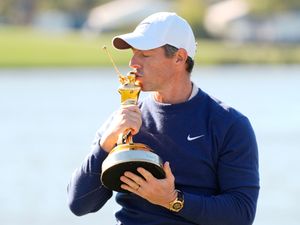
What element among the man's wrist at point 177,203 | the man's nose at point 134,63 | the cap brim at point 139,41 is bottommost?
the man's wrist at point 177,203

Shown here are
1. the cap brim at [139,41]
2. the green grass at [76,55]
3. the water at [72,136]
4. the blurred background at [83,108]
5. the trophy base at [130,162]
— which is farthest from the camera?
the green grass at [76,55]

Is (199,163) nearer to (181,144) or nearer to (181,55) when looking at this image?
(181,144)

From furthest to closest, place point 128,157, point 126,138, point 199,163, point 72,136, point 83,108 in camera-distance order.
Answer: point 83,108
point 72,136
point 199,163
point 126,138
point 128,157

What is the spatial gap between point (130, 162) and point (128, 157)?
0.09ft

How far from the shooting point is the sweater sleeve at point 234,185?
16.3 ft

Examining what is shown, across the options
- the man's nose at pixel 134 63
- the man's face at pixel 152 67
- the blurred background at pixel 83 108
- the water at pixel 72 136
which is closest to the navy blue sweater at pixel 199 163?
the man's face at pixel 152 67

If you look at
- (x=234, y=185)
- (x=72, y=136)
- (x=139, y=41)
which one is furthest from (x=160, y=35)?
(x=72, y=136)

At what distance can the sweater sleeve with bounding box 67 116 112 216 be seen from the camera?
505 cm

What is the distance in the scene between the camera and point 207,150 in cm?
506

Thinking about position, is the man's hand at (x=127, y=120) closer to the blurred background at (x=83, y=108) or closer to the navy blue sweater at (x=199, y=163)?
the navy blue sweater at (x=199, y=163)

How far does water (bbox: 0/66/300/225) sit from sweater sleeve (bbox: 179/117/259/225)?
247 inches

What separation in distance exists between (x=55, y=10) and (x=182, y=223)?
122290mm

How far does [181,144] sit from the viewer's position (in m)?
5.08

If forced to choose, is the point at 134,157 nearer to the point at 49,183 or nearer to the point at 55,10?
the point at 49,183
